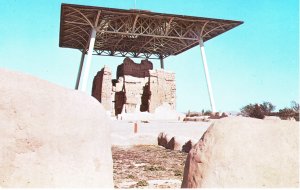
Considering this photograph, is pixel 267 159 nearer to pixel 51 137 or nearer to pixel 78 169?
pixel 78 169

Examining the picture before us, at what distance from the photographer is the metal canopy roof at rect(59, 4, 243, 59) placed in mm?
26188

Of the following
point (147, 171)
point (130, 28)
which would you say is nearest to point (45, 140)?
point (147, 171)

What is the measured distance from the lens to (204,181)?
3.51m

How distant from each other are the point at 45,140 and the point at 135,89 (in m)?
26.1

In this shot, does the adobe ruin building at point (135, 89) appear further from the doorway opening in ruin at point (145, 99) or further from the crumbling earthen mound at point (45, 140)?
the crumbling earthen mound at point (45, 140)

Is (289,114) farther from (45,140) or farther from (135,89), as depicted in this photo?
(45,140)

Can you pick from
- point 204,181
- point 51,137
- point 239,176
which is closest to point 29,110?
point 51,137

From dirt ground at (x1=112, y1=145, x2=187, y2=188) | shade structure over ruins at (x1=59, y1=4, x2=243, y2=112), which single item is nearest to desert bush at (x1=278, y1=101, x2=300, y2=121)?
shade structure over ruins at (x1=59, y1=4, x2=243, y2=112)

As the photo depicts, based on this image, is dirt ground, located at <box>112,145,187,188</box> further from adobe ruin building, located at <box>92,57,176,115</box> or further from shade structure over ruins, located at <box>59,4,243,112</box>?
adobe ruin building, located at <box>92,57,176,115</box>

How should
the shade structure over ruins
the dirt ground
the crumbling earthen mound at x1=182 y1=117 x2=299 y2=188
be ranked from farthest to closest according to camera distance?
the shade structure over ruins < the dirt ground < the crumbling earthen mound at x1=182 y1=117 x2=299 y2=188

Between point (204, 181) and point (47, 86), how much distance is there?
228 cm

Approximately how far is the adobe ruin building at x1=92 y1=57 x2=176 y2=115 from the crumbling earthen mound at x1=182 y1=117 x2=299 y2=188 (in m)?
24.8

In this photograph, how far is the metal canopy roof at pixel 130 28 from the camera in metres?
26.2

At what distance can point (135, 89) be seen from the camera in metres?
30.1
